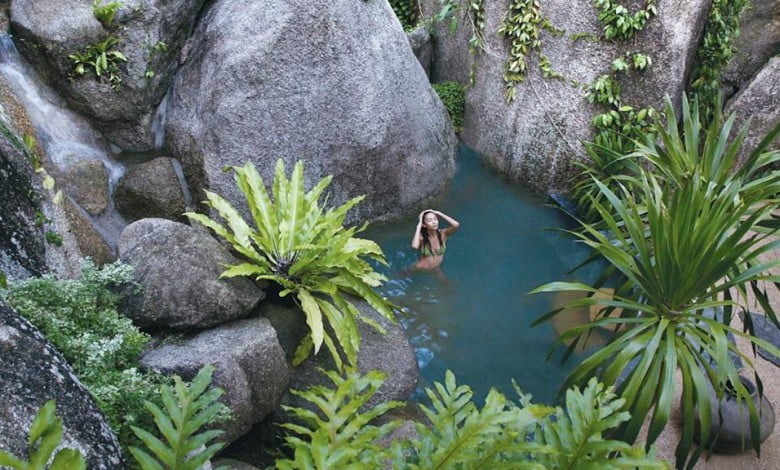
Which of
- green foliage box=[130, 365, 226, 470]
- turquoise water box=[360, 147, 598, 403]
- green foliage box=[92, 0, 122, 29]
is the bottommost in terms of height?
turquoise water box=[360, 147, 598, 403]

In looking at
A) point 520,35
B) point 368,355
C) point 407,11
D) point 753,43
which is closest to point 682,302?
point 368,355

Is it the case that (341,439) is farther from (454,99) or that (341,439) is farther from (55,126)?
(454,99)

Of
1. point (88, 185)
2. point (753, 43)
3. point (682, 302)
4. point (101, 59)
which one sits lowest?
point (682, 302)

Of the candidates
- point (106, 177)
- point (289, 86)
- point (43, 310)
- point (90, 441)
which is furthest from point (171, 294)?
point (289, 86)

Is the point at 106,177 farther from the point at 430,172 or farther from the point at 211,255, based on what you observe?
the point at 430,172

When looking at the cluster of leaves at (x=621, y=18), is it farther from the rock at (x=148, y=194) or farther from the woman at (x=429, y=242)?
the rock at (x=148, y=194)

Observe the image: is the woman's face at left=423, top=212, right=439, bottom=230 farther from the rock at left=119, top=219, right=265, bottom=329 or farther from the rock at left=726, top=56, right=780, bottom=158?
the rock at left=726, top=56, right=780, bottom=158

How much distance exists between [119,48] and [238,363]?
328 centimetres

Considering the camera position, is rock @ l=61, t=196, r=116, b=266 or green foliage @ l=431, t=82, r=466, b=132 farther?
green foliage @ l=431, t=82, r=466, b=132

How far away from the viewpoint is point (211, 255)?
3.84 meters

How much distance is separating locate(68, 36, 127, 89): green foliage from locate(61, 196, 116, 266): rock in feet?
4.46

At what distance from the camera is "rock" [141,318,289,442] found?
10.9 ft

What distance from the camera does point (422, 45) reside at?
788cm

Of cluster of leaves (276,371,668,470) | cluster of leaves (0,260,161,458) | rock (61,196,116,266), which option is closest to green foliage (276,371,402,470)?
cluster of leaves (276,371,668,470)
